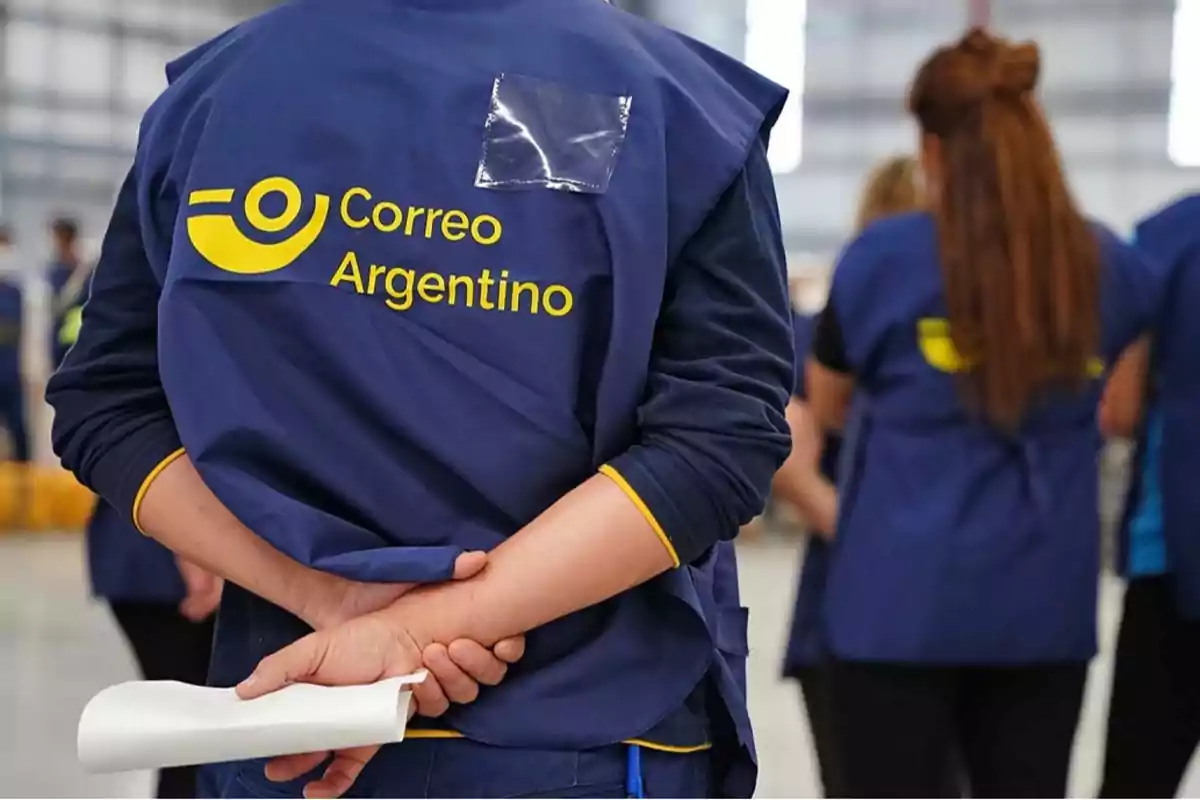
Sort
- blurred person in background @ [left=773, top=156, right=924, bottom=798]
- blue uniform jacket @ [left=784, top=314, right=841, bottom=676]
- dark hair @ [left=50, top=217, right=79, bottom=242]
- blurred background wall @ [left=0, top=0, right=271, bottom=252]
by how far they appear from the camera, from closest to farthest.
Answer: blurred person in background @ [left=773, top=156, right=924, bottom=798] → blue uniform jacket @ [left=784, top=314, right=841, bottom=676] → dark hair @ [left=50, top=217, right=79, bottom=242] → blurred background wall @ [left=0, top=0, right=271, bottom=252]

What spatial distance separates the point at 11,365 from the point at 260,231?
7.46 m

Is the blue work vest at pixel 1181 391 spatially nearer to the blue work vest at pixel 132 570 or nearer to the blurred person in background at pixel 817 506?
the blurred person in background at pixel 817 506

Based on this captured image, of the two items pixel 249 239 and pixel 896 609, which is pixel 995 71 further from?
pixel 249 239

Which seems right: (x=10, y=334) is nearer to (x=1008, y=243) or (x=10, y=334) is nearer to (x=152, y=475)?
(x=1008, y=243)

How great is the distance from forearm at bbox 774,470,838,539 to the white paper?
51.4 inches

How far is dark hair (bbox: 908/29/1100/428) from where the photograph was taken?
1771 millimetres

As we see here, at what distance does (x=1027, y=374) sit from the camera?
5.81ft

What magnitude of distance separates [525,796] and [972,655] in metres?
1.06

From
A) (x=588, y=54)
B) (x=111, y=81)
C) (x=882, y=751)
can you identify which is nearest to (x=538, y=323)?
(x=588, y=54)

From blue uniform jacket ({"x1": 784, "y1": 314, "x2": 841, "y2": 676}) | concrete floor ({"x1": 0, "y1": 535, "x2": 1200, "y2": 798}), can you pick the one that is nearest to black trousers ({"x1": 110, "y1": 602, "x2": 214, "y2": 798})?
concrete floor ({"x1": 0, "y1": 535, "x2": 1200, "y2": 798})

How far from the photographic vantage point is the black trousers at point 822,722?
196 cm

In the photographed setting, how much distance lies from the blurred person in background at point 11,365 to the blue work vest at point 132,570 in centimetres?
576

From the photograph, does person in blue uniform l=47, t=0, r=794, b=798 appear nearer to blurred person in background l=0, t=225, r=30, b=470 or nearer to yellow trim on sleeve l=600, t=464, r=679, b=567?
yellow trim on sleeve l=600, t=464, r=679, b=567

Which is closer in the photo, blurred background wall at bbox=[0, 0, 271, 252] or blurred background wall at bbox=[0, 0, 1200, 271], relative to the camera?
blurred background wall at bbox=[0, 0, 1200, 271]
